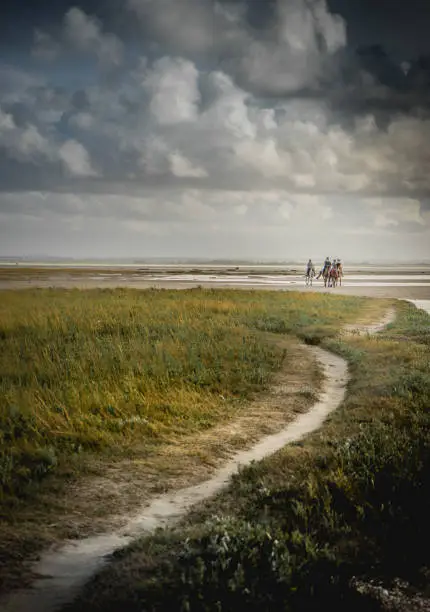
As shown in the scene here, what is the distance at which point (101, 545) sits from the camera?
6.58 meters

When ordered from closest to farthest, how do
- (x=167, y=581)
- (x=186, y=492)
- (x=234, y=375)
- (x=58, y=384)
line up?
(x=167, y=581), (x=186, y=492), (x=58, y=384), (x=234, y=375)

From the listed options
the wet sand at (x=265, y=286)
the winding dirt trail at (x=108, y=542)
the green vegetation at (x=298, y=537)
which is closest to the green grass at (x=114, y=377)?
the winding dirt trail at (x=108, y=542)

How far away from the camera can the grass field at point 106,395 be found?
26.3 ft

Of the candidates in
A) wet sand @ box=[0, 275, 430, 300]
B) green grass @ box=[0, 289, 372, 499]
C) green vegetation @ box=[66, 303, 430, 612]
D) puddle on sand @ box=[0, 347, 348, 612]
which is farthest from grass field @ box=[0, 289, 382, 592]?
wet sand @ box=[0, 275, 430, 300]

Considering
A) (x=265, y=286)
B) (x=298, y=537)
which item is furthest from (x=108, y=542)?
(x=265, y=286)

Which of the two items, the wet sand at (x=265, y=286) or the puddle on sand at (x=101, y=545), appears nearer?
the puddle on sand at (x=101, y=545)

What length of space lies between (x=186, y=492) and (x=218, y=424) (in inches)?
146

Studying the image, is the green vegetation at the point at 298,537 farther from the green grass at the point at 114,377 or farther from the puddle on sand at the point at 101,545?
the green grass at the point at 114,377

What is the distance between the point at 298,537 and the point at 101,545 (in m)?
2.40

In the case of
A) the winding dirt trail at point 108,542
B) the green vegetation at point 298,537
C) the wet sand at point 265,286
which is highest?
the wet sand at point 265,286

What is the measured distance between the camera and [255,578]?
5449 mm

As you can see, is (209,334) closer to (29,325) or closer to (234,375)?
(234,375)

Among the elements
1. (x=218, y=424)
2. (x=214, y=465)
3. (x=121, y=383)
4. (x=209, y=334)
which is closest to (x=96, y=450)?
(x=214, y=465)

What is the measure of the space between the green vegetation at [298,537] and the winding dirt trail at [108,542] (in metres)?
0.30
